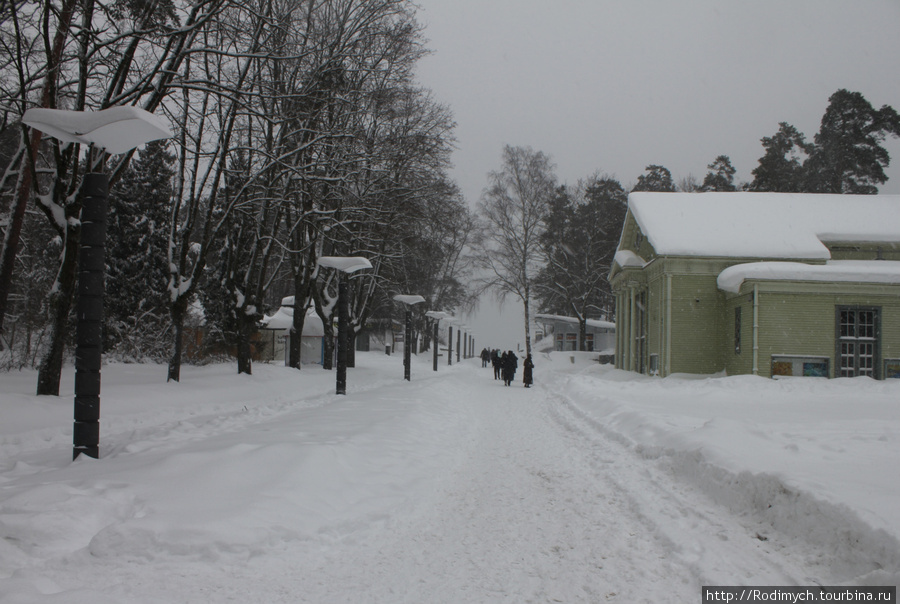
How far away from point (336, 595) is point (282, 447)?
3.33 meters

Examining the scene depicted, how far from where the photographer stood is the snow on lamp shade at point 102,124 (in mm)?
6773

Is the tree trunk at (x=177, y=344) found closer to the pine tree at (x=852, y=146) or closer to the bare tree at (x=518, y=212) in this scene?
the bare tree at (x=518, y=212)

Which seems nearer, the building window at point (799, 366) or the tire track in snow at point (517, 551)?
the tire track in snow at point (517, 551)

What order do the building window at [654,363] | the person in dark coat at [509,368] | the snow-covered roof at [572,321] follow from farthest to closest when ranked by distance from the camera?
the snow-covered roof at [572,321] → the person in dark coat at [509,368] → the building window at [654,363]

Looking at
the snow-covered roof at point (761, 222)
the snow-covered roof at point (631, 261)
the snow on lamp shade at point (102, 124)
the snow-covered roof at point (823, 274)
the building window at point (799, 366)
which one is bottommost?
the building window at point (799, 366)

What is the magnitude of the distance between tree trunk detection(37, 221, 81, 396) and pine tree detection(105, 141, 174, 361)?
12.8 m

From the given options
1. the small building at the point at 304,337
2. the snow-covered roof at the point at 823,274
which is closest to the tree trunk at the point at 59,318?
the snow-covered roof at the point at 823,274

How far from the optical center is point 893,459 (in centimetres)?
714

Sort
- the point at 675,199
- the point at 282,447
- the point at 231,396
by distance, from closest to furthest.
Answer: the point at 282,447 < the point at 231,396 < the point at 675,199

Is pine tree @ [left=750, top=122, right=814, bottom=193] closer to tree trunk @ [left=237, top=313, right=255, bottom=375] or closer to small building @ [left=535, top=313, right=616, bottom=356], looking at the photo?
small building @ [left=535, top=313, right=616, bottom=356]

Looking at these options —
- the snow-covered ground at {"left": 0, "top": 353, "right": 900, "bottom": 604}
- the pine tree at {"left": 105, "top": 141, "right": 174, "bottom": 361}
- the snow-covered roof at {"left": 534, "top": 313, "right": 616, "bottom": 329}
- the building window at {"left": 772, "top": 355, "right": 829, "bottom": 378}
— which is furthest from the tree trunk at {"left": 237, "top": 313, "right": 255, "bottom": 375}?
the snow-covered roof at {"left": 534, "top": 313, "right": 616, "bottom": 329}

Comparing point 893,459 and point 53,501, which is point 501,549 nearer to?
point 53,501

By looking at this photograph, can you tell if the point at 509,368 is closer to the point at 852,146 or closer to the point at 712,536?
the point at 712,536

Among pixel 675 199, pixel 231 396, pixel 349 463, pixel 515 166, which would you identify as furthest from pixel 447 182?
pixel 349 463
